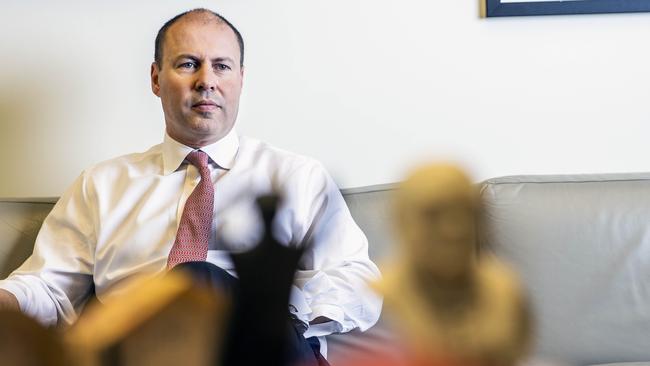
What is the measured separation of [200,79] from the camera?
1.56 metres

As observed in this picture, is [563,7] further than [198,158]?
Yes

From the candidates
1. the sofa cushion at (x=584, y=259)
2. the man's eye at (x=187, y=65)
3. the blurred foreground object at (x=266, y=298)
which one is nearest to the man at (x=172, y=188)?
the man's eye at (x=187, y=65)

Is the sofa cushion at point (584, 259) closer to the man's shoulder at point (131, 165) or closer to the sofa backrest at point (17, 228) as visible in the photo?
the man's shoulder at point (131, 165)

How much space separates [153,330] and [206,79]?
120cm

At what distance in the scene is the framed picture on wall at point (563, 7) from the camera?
1.83 meters

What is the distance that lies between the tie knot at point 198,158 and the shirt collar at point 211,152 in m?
0.01

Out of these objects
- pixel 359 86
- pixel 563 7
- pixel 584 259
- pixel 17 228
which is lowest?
pixel 584 259

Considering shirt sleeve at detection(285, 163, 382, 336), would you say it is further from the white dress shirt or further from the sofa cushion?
the sofa cushion

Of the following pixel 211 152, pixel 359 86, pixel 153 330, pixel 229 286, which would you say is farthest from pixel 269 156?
pixel 153 330

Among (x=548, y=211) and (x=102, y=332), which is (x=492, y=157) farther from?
(x=102, y=332)

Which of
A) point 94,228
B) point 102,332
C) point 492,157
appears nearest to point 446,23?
point 492,157

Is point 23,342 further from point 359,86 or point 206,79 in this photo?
point 359,86

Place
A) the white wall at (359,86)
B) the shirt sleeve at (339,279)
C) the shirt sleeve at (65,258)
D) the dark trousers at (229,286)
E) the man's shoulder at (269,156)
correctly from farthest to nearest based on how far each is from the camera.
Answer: the white wall at (359,86) → the man's shoulder at (269,156) → the shirt sleeve at (65,258) → the shirt sleeve at (339,279) → the dark trousers at (229,286)

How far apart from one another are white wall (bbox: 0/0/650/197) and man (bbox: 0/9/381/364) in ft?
0.61
